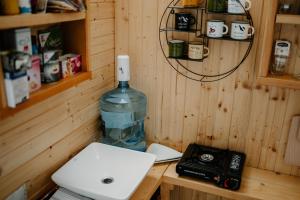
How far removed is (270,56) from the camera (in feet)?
4.83

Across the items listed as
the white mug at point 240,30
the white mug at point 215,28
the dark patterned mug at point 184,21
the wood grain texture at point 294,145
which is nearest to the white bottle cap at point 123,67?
the dark patterned mug at point 184,21

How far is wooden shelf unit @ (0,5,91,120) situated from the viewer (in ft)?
3.27

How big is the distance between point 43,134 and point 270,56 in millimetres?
1108

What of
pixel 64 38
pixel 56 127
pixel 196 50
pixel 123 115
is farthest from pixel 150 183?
pixel 64 38

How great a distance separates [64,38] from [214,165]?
0.99 meters

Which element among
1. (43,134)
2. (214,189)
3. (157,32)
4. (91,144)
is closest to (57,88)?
(43,134)

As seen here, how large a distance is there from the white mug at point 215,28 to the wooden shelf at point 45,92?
0.63m

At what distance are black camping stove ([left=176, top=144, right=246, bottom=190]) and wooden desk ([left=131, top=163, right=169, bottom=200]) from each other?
110 mm

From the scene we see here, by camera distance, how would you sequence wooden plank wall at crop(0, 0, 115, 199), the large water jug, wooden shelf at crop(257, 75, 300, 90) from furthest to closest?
1. the large water jug
2. wooden shelf at crop(257, 75, 300, 90)
3. wooden plank wall at crop(0, 0, 115, 199)

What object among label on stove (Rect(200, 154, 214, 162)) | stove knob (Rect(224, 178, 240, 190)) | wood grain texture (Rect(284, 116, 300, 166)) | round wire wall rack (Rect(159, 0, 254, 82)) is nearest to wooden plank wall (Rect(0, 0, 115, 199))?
round wire wall rack (Rect(159, 0, 254, 82))

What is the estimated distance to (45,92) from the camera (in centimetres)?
117

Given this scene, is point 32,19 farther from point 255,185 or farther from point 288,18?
point 255,185

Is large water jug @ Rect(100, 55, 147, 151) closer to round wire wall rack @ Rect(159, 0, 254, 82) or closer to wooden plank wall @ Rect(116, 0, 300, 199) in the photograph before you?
wooden plank wall @ Rect(116, 0, 300, 199)

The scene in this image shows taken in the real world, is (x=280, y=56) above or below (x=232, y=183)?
above
